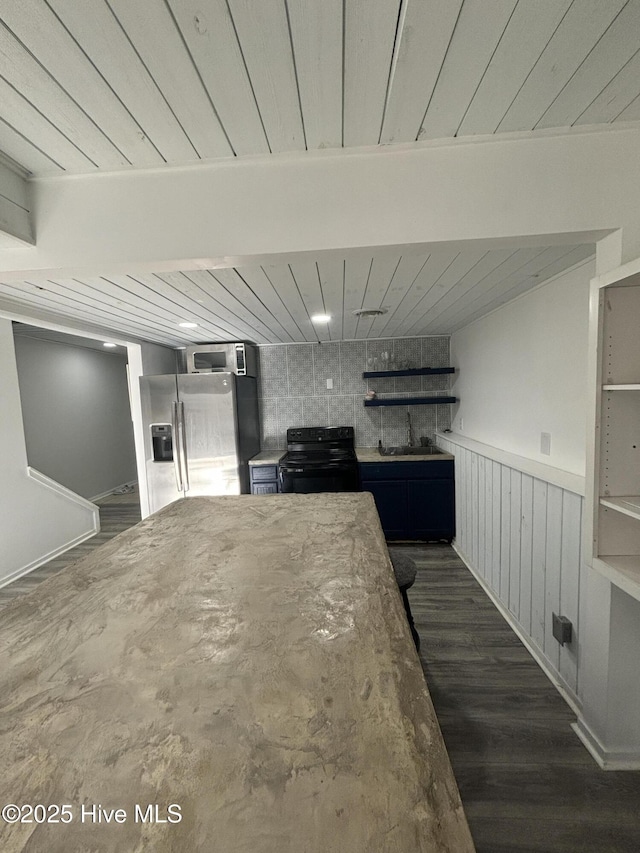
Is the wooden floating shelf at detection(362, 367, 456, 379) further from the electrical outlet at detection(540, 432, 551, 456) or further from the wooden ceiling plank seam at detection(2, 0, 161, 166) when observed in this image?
the wooden ceiling plank seam at detection(2, 0, 161, 166)

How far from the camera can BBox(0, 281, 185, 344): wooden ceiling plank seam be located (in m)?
2.04

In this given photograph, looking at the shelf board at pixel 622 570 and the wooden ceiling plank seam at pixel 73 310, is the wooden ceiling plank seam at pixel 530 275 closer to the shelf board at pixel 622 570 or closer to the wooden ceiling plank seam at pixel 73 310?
the shelf board at pixel 622 570

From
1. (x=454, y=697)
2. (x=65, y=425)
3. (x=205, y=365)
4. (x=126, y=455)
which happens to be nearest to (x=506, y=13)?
(x=454, y=697)

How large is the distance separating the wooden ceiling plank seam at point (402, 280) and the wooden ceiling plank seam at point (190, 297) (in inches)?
41.3

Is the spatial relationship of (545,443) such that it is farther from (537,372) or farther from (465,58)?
(465,58)

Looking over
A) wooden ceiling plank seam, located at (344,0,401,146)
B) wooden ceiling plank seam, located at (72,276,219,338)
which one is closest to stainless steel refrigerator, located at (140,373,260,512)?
wooden ceiling plank seam, located at (72,276,219,338)

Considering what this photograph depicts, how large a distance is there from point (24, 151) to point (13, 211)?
0.19 meters

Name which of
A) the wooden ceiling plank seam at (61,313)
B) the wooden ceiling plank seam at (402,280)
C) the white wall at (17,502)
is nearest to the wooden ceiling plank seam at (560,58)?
the wooden ceiling plank seam at (402,280)

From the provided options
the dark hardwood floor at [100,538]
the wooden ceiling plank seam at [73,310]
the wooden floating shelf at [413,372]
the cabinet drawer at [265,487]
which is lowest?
the dark hardwood floor at [100,538]

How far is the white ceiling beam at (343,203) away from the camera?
1160 mm

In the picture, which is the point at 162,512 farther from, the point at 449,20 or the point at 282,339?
the point at 282,339

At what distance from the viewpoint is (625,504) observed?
116 centimetres

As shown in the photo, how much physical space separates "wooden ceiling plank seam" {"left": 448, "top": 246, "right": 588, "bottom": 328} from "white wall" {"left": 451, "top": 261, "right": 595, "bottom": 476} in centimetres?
7

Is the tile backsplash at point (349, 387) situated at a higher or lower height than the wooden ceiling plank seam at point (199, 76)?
lower
